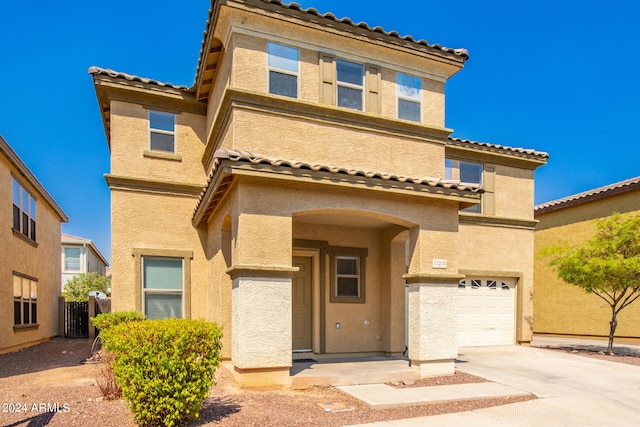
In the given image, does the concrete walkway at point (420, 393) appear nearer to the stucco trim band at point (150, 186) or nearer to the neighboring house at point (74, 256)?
the stucco trim band at point (150, 186)

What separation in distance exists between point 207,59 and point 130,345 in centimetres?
729

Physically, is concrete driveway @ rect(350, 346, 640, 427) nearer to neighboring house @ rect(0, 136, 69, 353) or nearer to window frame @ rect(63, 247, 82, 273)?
neighboring house @ rect(0, 136, 69, 353)

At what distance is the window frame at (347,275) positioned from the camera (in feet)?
36.1

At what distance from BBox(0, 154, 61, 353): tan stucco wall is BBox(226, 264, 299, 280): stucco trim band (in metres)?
10.5

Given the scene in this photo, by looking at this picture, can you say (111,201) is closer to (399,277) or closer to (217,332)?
(217,332)

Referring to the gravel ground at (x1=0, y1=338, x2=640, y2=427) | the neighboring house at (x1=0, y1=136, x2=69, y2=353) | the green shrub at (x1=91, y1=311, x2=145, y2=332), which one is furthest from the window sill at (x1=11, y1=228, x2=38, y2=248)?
the green shrub at (x1=91, y1=311, x2=145, y2=332)

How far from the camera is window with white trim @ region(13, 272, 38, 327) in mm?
15345

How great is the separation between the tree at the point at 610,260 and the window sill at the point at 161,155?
12.2 m

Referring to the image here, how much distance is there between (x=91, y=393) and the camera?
7613mm

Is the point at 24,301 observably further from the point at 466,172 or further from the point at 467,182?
the point at 466,172

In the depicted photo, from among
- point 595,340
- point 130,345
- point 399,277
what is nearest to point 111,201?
point 130,345

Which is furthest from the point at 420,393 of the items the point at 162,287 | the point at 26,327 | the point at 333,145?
the point at 26,327

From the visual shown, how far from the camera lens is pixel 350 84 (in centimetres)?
1032

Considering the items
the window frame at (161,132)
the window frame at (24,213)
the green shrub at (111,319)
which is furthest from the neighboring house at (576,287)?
the window frame at (24,213)
